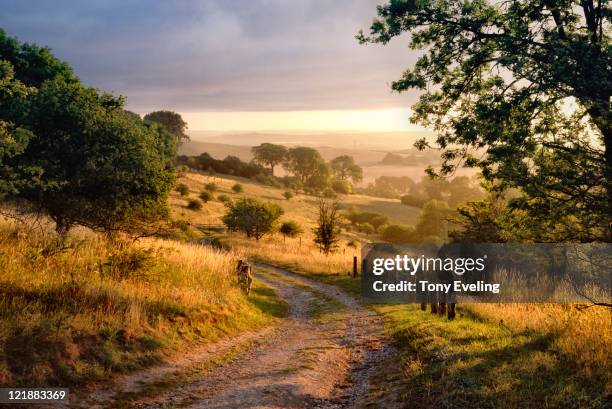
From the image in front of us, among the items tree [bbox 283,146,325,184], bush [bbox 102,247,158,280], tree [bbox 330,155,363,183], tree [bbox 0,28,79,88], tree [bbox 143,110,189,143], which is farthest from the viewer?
tree [bbox 330,155,363,183]

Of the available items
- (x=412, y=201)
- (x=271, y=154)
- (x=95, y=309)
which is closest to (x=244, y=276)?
(x=95, y=309)

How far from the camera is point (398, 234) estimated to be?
66.9 meters

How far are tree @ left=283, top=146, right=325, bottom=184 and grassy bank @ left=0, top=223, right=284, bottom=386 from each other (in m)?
106

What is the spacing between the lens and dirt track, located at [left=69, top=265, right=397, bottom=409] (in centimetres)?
872

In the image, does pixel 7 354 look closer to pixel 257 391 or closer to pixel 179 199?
pixel 257 391

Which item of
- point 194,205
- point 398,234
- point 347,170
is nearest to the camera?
point 194,205

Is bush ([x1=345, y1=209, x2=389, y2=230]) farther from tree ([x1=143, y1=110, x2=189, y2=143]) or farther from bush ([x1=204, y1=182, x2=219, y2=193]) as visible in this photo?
tree ([x1=143, y1=110, x2=189, y2=143])

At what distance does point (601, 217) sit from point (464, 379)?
4.95 m

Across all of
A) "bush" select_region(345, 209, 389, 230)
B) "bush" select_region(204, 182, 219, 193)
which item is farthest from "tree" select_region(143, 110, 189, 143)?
"bush" select_region(345, 209, 389, 230)

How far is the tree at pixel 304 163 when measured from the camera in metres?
123

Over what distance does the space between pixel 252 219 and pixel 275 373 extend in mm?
37326

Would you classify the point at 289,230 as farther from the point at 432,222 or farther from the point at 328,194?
the point at 328,194

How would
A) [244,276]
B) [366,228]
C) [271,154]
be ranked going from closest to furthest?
[244,276], [366,228], [271,154]

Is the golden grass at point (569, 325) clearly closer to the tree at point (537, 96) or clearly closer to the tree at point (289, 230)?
the tree at point (537, 96)
